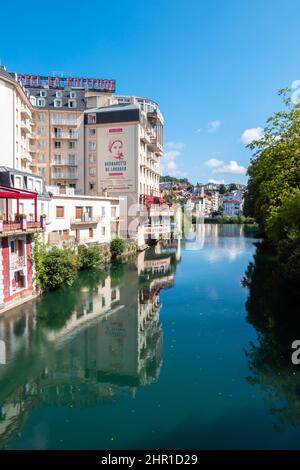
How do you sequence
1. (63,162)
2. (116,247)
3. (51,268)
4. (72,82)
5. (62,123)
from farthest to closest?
1. (72,82)
2. (63,162)
3. (62,123)
4. (116,247)
5. (51,268)

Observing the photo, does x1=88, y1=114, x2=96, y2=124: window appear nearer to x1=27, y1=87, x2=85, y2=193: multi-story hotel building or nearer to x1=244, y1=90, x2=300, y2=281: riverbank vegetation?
x1=27, y1=87, x2=85, y2=193: multi-story hotel building

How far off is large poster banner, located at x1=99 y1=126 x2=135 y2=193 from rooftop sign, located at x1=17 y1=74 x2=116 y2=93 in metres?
17.3

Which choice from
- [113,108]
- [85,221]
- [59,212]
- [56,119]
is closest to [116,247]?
[85,221]

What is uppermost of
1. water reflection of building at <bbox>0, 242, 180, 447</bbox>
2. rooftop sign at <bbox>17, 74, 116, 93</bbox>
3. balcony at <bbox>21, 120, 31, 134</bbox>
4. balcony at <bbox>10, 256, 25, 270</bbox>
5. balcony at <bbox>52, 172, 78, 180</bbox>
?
rooftop sign at <bbox>17, 74, 116, 93</bbox>

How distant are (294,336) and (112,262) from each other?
956 inches

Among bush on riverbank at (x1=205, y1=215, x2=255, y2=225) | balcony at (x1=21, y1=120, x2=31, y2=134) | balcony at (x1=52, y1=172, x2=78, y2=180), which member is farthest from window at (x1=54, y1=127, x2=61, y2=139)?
bush on riverbank at (x1=205, y1=215, x2=255, y2=225)

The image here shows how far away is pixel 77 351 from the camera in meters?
15.0

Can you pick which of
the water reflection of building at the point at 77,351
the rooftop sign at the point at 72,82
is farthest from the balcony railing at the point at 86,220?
the rooftop sign at the point at 72,82

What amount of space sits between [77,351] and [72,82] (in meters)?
58.3

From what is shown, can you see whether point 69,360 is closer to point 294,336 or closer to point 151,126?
point 294,336

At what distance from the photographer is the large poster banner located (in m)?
48.2

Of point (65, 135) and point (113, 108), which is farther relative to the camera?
point (65, 135)

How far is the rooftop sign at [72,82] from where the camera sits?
60125 mm

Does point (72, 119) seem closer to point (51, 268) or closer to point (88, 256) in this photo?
point (88, 256)
